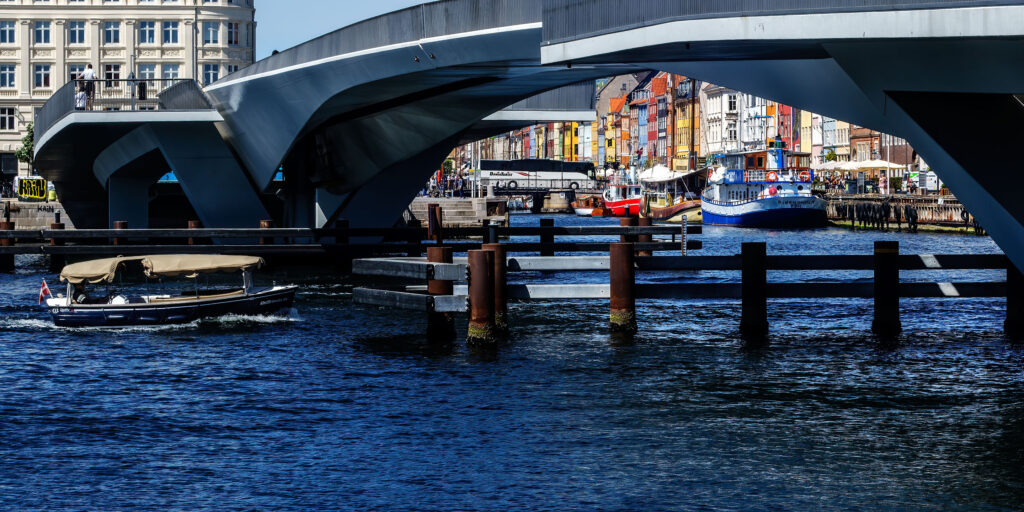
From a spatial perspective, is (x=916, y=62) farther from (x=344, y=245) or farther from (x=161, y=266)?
(x=344, y=245)

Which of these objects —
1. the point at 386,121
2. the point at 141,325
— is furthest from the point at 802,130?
the point at 141,325

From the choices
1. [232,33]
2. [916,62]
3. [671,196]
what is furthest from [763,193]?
[916,62]

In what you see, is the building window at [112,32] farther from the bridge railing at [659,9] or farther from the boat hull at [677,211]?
the bridge railing at [659,9]

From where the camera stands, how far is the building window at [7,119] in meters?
132

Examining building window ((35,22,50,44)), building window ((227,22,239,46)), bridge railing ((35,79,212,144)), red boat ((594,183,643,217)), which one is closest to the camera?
bridge railing ((35,79,212,144))

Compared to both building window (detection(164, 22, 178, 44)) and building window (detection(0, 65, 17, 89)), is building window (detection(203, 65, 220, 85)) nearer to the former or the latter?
building window (detection(164, 22, 178, 44))

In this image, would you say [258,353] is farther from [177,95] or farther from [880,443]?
[177,95]

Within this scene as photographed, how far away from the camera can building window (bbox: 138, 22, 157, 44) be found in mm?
131125

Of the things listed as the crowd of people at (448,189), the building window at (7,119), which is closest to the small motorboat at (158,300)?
the building window at (7,119)

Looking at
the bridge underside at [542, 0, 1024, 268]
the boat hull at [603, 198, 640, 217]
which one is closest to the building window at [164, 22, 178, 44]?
the boat hull at [603, 198, 640, 217]

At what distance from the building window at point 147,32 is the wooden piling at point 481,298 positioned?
107m

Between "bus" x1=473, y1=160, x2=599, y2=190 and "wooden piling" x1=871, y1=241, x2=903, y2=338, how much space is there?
145810mm

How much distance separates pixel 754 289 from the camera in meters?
32.4

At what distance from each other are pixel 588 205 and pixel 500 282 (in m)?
126
